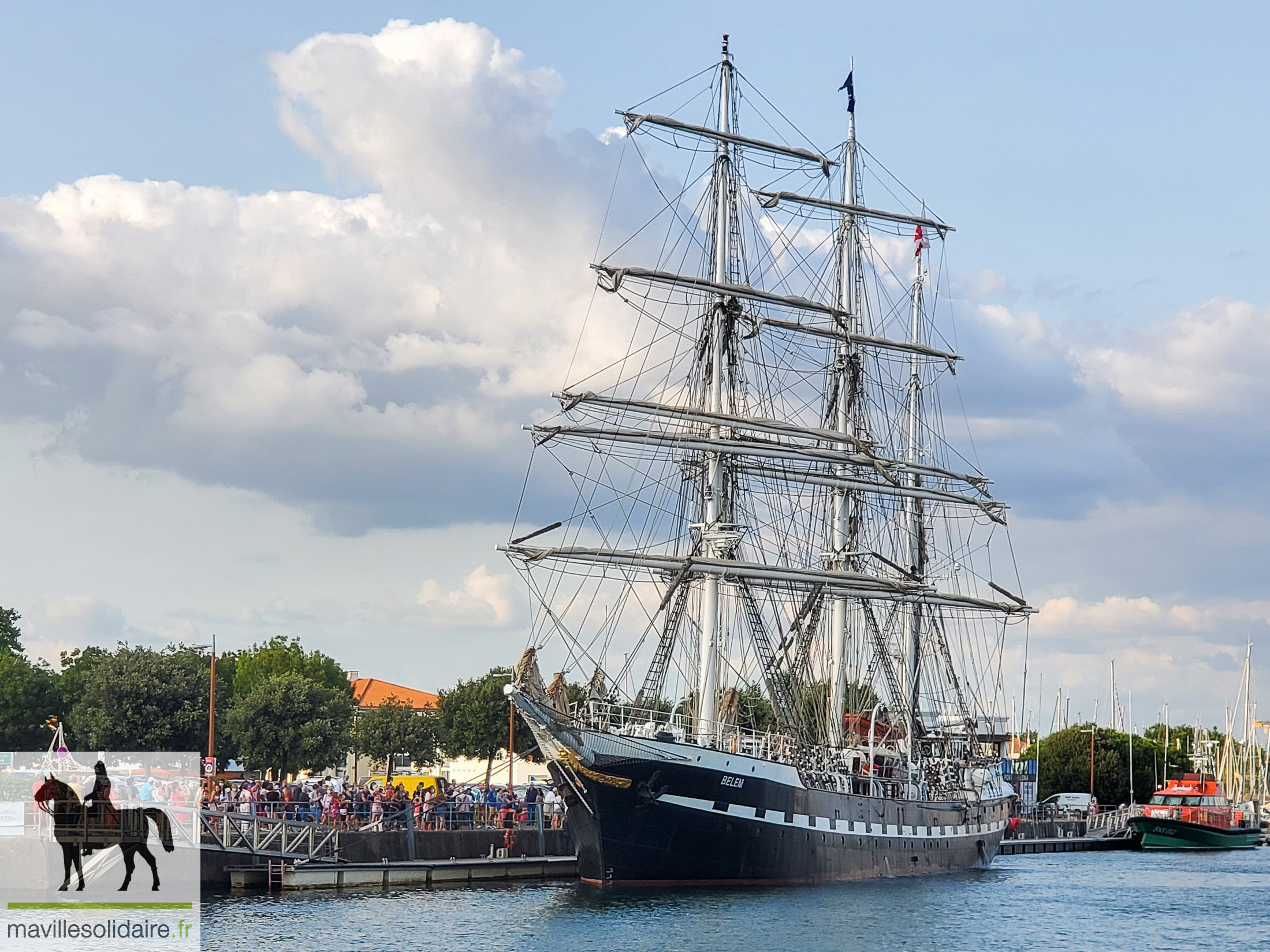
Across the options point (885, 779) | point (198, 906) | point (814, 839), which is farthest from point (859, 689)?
point (198, 906)

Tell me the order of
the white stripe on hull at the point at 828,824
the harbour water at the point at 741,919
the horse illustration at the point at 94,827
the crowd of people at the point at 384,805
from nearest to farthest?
the horse illustration at the point at 94,827 < the harbour water at the point at 741,919 < the crowd of people at the point at 384,805 < the white stripe on hull at the point at 828,824

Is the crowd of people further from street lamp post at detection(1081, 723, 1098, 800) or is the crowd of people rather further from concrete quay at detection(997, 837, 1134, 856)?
street lamp post at detection(1081, 723, 1098, 800)

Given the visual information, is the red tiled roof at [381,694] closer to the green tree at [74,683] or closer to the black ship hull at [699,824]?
the green tree at [74,683]

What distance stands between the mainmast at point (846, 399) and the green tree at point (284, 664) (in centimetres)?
A: 4743

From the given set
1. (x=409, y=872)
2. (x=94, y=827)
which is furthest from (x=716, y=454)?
(x=94, y=827)

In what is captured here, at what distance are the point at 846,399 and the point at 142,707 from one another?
38.4m

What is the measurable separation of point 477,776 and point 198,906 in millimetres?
72028

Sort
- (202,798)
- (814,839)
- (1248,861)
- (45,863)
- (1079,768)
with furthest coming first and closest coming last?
(1079,768) → (1248,861) → (814,839) → (202,798) → (45,863)

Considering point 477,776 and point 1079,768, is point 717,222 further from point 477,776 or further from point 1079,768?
point 1079,768

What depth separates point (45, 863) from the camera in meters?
38.0

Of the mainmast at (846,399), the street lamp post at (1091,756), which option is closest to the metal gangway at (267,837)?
the mainmast at (846,399)

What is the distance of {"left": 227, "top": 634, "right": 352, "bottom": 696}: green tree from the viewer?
108456 millimetres

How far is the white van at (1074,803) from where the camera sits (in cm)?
10225

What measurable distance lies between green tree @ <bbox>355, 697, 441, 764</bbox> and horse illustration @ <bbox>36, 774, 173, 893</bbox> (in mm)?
63038
